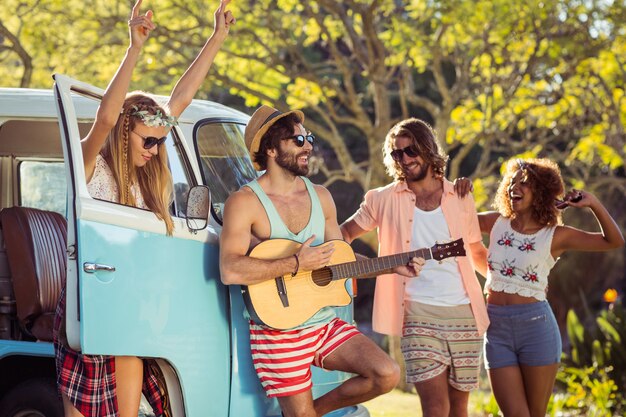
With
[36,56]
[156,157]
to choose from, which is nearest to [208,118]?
[156,157]

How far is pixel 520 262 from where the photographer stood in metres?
5.77

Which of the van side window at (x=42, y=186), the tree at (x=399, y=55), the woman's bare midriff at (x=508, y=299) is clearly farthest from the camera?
the tree at (x=399, y=55)

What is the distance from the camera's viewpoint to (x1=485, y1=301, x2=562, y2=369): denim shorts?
566 centimetres

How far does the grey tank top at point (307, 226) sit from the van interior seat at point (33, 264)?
1.49 meters

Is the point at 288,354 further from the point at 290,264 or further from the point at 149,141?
the point at 149,141

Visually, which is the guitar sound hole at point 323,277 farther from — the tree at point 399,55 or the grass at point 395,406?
the tree at point 399,55

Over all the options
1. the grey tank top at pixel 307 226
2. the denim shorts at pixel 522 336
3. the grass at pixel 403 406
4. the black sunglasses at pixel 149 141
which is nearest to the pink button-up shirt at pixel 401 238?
the denim shorts at pixel 522 336

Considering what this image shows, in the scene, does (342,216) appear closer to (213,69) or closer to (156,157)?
(213,69)

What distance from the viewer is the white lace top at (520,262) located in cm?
575

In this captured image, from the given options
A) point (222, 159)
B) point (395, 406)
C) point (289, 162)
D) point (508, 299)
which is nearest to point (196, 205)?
point (289, 162)

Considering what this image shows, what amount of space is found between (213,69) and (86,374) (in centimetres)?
820

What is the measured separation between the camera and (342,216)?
21.1 m

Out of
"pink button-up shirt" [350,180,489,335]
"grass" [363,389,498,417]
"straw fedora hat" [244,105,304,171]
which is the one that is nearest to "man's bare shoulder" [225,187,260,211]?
"straw fedora hat" [244,105,304,171]

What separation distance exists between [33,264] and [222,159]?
119cm
